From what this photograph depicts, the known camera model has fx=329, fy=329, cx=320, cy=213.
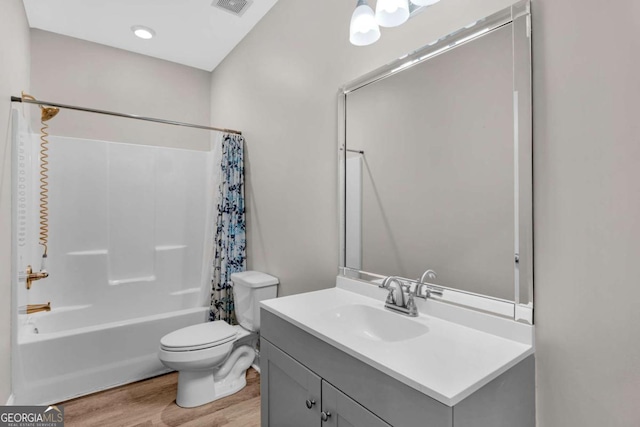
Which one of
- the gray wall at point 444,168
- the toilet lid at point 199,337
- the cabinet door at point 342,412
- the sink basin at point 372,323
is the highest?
the gray wall at point 444,168

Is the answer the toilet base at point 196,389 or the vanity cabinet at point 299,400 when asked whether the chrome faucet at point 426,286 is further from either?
the toilet base at point 196,389

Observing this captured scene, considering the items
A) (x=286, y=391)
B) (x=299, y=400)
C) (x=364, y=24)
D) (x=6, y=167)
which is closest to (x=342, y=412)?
(x=299, y=400)

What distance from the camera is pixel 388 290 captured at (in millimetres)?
1468

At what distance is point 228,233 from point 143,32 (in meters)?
Result: 1.84

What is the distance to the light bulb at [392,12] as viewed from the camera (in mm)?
1282

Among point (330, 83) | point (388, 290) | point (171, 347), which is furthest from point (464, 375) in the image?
point (171, 347)

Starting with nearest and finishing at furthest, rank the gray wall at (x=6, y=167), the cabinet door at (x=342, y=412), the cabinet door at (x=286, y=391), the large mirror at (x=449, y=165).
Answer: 1. the cabinet door at (x=342, y=412)
2. the large mirror at (x=449, y=165)
3. the cabinet door at (x=286, y=391)
4. the gray wall at (x=6, y=167)

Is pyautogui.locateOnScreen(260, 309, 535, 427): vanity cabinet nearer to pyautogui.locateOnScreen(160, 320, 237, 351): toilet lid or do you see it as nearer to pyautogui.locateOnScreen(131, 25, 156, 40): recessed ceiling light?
pyautogui.locateOnScreen(160, 320, 237, 351): toilet lid

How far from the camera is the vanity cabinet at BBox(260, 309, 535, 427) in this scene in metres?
0.83

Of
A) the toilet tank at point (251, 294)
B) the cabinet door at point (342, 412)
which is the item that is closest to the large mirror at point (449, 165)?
the cabinet door at point (342, 412)

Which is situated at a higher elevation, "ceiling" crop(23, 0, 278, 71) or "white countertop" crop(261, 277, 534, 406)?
"ceiling" crop(23, 0, 278, 71)

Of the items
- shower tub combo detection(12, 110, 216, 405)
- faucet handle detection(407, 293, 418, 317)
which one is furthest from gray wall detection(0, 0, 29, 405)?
faucet handle detection(407, 293, 418, 317)

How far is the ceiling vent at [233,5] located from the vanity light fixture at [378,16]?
1.30m

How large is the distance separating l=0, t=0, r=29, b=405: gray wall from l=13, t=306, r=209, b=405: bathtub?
13cm
